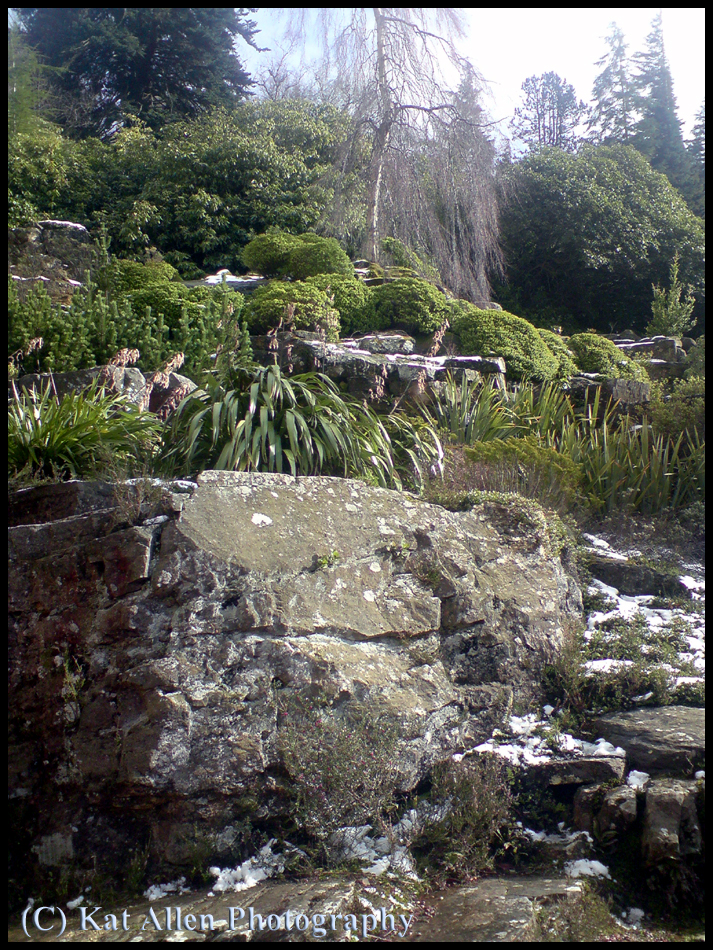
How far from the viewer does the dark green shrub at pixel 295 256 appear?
9859 millimetres

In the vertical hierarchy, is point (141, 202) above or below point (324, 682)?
above

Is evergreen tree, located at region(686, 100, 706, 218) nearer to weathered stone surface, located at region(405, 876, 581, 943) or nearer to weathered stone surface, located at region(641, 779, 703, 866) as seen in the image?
weathered stone surface, located at region(641, 779, 703, 866)

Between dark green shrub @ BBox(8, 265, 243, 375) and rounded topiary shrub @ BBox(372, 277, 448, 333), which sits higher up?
rounded topiary shrub @ BBox(372, 277, 448, 333)

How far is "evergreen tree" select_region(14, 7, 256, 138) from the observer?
42.2ft

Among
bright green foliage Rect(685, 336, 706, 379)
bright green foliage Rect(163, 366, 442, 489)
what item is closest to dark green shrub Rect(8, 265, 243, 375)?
bright green foliage Rect(163, 366, 442, 489)

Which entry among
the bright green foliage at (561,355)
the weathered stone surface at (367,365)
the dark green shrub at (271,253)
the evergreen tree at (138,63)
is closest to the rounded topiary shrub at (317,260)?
the dark green shrub at (271,253)

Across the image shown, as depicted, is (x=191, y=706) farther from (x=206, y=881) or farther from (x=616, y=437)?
(x=616, y=437)

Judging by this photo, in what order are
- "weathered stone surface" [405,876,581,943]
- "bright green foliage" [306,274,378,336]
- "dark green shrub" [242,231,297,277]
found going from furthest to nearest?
1. "dark green shrub" [242,231,297,277]
2. "bright green foliage" [306,274,378,336]
3. "weathered stone surface" [405,876,581,943]

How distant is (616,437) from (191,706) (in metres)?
4.83

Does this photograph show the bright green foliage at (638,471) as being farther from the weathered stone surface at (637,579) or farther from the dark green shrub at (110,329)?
the dark green shrub at (110,329)

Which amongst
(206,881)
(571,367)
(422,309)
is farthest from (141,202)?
(206,881)

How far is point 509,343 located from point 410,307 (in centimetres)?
169

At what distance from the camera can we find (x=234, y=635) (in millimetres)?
2855

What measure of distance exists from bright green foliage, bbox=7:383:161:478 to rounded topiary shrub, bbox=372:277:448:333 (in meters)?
5.61
